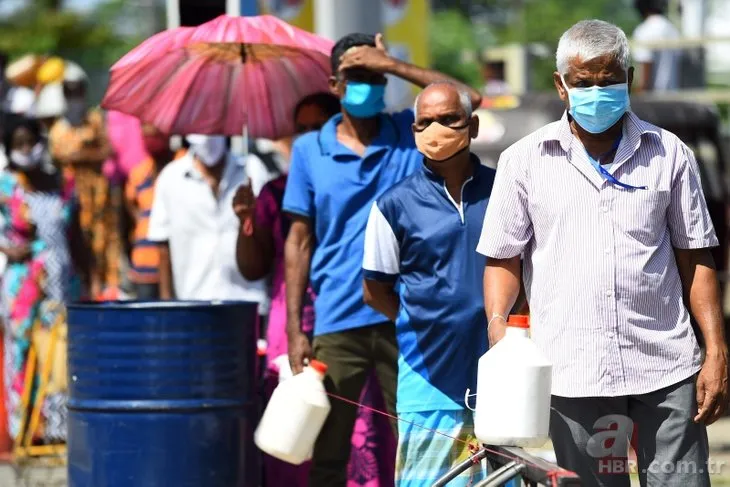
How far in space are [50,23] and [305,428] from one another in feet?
168

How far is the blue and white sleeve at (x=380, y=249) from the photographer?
5844 millimetres

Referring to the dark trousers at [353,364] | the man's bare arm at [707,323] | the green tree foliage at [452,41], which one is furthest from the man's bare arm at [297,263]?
the green tree foliage at [452,41]

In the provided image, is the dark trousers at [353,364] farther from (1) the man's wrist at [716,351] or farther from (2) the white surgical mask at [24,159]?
(2) the white surgical mask at [24,159]

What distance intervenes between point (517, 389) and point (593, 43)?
1.05m

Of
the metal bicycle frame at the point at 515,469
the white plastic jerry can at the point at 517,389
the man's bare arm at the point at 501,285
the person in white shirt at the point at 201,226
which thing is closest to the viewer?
the metal bicycle frame at the point at 515,469

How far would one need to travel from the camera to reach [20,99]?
1570 centimetres

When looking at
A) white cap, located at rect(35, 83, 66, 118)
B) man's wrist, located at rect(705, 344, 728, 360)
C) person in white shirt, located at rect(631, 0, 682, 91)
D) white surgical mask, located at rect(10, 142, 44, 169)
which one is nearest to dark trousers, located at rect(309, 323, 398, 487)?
man's wrist, located at rect(705, 344, 728, 360)

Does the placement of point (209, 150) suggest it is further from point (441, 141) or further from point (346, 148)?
point (441, 141)

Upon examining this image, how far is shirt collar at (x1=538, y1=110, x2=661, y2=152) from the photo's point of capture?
491 cm

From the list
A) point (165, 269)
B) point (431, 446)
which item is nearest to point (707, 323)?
point (431, 446)

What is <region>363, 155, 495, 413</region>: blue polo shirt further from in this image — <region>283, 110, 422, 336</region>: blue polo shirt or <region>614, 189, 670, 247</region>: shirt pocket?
<region>614, 189, 670, 247</region>: shirt pocket

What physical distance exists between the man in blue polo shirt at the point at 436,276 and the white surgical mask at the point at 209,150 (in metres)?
2.58

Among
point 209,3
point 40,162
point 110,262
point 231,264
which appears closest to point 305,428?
point 231,264

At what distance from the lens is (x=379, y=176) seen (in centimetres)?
652
